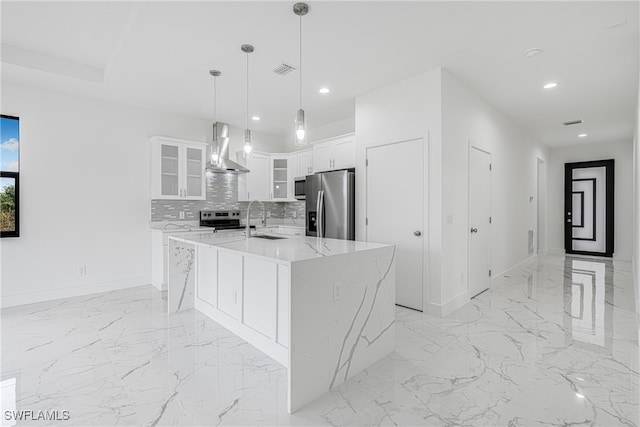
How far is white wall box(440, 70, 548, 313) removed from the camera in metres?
3.44

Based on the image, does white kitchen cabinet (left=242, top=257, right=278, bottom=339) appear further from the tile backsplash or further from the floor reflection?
the tile backsplash

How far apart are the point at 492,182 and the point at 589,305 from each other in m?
1.94

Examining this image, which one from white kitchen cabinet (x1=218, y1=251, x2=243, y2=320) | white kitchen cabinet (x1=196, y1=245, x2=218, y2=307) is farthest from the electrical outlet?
white kitchen cabinet (x1=196, y1=245, x2=218, y2=307)

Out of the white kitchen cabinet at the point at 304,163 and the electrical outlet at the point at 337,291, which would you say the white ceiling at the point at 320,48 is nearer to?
the white kitchen cabinet at the point at 304,163

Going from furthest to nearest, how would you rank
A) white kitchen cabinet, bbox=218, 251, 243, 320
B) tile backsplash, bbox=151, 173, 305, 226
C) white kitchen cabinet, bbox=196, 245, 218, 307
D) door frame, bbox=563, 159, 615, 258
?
1. door frame, bbox=563, 159, 615, 258
2. tile backsplash, bbox=151, 173, 305, 226
3. white kitchen cabinet, bbox=196, 245, 218, 307
4. white kitchen cabinet, bbox=218, 251, 243, 320

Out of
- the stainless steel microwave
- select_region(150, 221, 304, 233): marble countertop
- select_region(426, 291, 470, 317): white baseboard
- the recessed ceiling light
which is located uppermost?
the recessed ceiling light

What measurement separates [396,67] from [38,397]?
4011 mm

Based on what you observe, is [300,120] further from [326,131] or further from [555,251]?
[555,251]

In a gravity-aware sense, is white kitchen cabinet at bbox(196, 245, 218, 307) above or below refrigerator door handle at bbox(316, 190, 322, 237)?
below

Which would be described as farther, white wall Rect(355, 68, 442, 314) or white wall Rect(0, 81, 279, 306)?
white wall Rect(0, 81, 279, 306)

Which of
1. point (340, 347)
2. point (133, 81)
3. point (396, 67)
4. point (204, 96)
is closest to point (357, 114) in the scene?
point (396, 67)

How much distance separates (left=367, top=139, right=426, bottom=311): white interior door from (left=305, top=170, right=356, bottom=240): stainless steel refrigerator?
27cm

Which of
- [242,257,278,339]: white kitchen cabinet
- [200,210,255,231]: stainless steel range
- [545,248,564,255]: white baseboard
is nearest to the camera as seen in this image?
[242,257,278,339]: white kitchen cabinet

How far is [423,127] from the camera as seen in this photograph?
345cm
